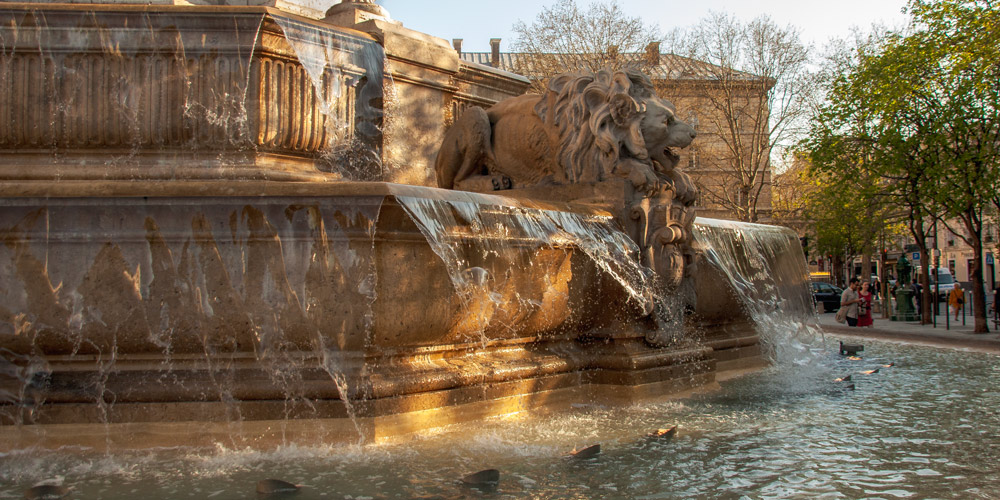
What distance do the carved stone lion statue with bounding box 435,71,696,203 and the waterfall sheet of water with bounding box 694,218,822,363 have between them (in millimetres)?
814

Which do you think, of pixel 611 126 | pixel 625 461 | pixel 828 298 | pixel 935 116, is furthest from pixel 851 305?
pixel 625 461

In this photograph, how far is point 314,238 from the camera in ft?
14.9

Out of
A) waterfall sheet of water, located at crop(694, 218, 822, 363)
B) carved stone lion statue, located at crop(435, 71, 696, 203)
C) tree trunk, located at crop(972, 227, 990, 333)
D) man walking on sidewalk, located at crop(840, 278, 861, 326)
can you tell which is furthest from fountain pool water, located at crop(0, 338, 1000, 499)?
man walking on sidewalk, located at crop(840, 278, 861, 326)

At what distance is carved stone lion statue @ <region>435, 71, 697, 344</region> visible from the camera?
6.45 metres

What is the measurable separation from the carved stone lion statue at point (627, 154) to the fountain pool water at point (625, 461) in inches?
48.2

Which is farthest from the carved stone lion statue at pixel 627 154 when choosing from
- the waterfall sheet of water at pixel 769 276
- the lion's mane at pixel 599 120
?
the waterfall sheet of water at pixel 769 276

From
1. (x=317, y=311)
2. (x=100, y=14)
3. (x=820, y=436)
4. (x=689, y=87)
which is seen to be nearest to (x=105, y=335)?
(x=317, y=311)

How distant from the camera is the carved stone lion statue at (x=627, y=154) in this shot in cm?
645

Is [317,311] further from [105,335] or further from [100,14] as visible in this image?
[100,14]

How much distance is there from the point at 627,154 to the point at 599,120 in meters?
0.34

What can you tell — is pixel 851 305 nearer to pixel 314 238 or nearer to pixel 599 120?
pixel 599 120

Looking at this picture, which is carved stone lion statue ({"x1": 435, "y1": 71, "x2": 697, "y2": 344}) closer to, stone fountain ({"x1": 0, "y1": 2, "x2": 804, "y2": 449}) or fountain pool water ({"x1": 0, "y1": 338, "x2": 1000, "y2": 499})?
stone fountain ({"x1": 0, "y1": 2, "x2": 804, "y2": 449})

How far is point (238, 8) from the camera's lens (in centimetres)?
641

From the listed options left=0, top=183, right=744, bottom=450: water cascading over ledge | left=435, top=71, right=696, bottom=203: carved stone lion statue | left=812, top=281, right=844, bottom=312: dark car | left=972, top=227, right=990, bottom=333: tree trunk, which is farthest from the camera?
left=812, top=281, right=844, bottom=312: dark car
